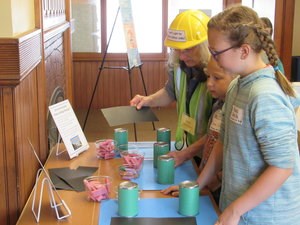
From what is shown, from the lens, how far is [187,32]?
2.04 m

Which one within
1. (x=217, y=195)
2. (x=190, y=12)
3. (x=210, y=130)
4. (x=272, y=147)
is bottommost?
(x=217, y=195)

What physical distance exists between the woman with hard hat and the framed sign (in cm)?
50

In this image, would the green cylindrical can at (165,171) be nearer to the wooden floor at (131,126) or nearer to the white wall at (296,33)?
the wooden floor at (131,126)

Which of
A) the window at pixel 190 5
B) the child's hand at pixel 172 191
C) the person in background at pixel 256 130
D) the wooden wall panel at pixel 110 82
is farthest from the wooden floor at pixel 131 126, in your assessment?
the person in background at pixel 256 130

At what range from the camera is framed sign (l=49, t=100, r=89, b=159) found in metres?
2.00

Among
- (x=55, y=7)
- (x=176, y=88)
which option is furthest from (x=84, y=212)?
(x=55, y=7)

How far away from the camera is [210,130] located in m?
1.90

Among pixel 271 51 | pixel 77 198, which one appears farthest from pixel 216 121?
pixel 77 198

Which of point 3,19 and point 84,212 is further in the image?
point 84,212

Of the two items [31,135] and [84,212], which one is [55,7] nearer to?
[31,135]

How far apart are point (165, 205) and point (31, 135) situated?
583 millimetres

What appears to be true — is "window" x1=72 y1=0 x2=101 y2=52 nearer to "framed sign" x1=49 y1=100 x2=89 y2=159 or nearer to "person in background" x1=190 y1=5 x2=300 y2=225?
"framed sign" x1=49 y1=100 x2=89 y2=159

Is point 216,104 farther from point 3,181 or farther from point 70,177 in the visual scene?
point 3,181

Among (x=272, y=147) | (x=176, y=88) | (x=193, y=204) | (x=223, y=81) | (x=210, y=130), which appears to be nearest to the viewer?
(x=272, y=147)
